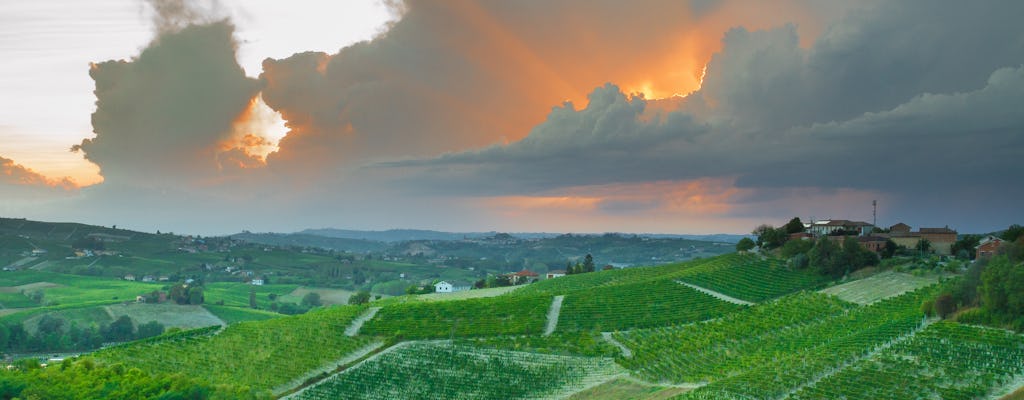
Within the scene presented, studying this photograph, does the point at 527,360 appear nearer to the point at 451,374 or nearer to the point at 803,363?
the point at 451,374

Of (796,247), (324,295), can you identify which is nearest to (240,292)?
(324,295)

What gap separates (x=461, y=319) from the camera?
70.3m

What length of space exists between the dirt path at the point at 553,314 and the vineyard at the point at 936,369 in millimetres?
28697

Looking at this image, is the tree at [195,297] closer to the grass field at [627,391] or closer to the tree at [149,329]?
the tree at [149,329]

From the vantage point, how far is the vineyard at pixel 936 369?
38.6 meters

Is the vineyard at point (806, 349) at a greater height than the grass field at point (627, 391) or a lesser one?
greater

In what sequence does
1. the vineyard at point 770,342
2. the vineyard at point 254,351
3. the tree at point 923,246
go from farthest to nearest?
the tree at point 923,246 < the vineyard at point 254,351 < the vineyard at point 770,342

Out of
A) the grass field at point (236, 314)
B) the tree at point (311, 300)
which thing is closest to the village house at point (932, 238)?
the grass field at point (236, 314)

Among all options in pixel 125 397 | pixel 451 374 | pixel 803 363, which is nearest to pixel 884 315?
pixel 803 363

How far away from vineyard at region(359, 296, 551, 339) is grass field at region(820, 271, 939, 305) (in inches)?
1082

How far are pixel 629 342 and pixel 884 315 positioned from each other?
63.8ft

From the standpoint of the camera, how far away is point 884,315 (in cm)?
5522

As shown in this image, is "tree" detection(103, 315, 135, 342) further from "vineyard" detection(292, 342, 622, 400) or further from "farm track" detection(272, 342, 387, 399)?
"vineyard" detection(292, 342, 622, 400)

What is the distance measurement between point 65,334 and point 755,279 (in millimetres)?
102410
